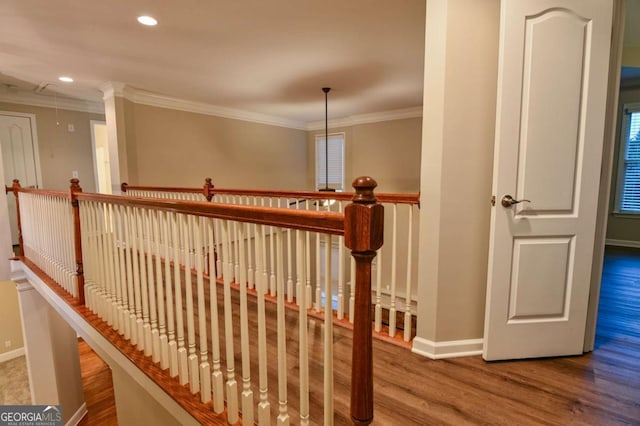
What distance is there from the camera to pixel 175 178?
191 inches

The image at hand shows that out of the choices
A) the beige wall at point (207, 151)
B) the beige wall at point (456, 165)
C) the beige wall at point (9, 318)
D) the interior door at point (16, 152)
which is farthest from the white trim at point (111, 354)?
the beige wall at point (9, 318)

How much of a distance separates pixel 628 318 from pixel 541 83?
2.12 meters

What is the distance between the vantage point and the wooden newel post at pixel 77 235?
7.68ft

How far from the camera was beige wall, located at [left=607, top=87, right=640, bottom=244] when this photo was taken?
190 inches

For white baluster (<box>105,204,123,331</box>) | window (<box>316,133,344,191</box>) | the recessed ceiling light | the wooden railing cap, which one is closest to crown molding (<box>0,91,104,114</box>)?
the recessed ceiling light

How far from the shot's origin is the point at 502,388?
1.59 metres

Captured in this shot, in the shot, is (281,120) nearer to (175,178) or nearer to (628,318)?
(175,178)

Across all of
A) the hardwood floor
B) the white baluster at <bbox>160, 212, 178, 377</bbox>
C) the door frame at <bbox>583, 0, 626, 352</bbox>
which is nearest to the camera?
the white baluster at <bbox>160, 212, 178, 377</bbox>

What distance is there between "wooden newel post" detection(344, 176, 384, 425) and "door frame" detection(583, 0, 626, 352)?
5.97ft

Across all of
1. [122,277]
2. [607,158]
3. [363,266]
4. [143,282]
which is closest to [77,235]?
[122,277]

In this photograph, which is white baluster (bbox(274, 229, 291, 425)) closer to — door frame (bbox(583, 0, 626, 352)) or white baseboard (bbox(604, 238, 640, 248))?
door frame (bbox(583, 0, 626, 352))

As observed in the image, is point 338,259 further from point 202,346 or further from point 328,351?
point 328,351

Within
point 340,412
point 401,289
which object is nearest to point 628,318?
point 340,412

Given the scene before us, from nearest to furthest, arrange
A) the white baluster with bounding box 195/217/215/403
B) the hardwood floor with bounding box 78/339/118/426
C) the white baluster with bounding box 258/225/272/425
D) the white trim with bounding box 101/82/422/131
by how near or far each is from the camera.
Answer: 1. the white baluster with bounding box 258/225/272/425
2. the white baluster with bounding box 195/217/215/403
3. the white trim with bounding box 101/82/422/131
4. the hardwood floor with bounding box 78/339/118/426
